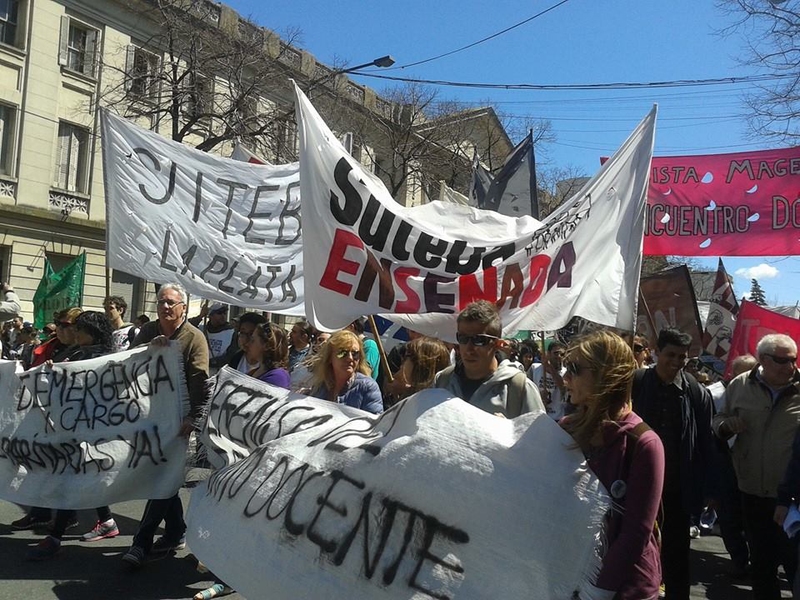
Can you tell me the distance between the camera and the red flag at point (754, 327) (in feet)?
22.7

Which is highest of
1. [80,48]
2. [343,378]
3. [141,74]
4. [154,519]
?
[80,48]

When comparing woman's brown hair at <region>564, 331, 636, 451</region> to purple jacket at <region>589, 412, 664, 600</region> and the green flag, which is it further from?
the green flag

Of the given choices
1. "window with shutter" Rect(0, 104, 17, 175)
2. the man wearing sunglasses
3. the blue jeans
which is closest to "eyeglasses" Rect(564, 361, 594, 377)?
the man wearing sunglasses

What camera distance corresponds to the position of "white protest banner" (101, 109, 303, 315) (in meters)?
5.44

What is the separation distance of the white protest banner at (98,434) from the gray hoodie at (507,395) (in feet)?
8.42

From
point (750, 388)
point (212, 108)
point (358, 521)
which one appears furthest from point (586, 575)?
point (212, 108)

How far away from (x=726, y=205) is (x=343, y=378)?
16.3 feet

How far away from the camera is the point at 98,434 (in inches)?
203

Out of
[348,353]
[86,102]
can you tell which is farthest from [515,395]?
[86,102]

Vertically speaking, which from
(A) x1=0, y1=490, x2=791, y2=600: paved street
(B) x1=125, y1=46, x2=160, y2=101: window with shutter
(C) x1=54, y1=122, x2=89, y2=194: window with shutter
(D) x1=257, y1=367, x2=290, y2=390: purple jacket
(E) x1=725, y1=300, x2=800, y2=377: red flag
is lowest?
(A) x1=0, y1=490, x2=791, y2=600: paved street

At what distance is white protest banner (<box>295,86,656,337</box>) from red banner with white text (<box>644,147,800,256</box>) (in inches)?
130

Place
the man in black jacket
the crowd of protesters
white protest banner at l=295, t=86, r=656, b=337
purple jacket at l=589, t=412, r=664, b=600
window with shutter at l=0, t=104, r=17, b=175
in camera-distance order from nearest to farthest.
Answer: purple jacket at l=589, t=412, r=664, b=600
the crowd of protesters
the man in black jacket
white protest banner at l=295, t=86, r=656, b=337
window with shutter at l=0, t=104, r=17, b=175

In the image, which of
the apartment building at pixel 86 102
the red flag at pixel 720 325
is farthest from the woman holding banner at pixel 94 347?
the apartment building at pixel 86 102

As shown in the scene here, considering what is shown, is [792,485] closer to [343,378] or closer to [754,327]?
[343,378]
